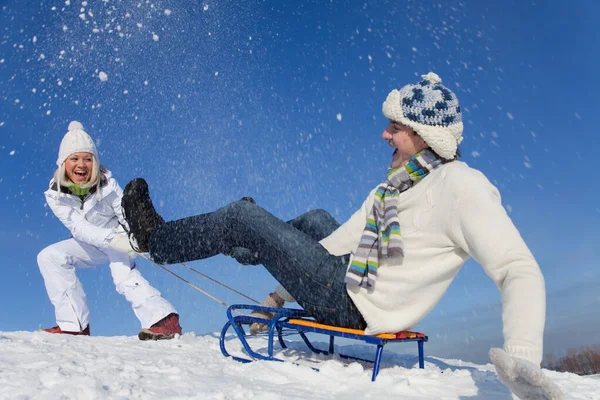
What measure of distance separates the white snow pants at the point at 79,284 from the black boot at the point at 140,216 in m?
1.60

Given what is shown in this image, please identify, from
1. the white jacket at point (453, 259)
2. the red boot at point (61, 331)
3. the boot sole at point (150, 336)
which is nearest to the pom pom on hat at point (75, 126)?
the red boot at point (61, 331)

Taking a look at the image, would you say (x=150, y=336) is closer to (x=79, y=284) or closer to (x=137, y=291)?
(x=137, y=291)

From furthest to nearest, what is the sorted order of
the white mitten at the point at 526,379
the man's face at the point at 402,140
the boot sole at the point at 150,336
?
the boot sole at the point at 150,336 → the man's face at the point at 402,140 → the white mitten at the point at 526,379

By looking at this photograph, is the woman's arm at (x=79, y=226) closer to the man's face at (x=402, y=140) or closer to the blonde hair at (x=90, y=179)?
the blonde hair at (x=90, y=179)

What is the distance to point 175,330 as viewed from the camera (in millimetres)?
5328

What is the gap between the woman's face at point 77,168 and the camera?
553 cm

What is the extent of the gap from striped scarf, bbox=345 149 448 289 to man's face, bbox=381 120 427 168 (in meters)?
0.06

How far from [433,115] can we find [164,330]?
3374 millimetres

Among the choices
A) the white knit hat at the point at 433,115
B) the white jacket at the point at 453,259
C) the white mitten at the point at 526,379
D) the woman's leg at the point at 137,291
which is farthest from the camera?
the woman's leg at the point at 137,291

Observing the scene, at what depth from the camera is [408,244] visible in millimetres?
2959

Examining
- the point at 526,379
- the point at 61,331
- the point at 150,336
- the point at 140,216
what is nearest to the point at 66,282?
the point at 61,331

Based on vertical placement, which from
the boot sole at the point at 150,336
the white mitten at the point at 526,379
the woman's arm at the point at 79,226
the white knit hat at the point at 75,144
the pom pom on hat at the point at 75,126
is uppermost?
Result: the pom pom on hat at the point at 75,126

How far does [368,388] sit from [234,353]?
50.4 inches

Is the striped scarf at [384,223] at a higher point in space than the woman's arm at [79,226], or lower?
lower
